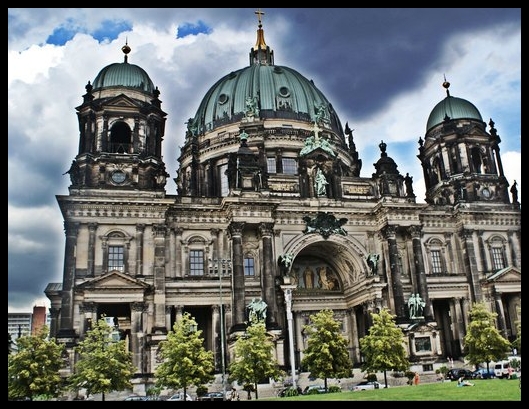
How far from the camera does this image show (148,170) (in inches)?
1834

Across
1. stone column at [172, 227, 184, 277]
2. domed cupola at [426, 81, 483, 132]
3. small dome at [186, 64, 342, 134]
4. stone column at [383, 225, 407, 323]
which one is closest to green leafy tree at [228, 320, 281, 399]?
stone column at [172, 227, 184, 277]

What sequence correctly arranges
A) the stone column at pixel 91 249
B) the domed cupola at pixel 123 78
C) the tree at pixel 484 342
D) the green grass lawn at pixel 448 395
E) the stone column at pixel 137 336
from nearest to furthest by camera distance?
the green grass lawn at pixel 448 395
the stone column at pixel 137 336
the stone column at pixel 91 249
the tree at pixel 484 342
the domed cupola at pixel 123 78

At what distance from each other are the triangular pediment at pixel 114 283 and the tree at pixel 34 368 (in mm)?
6879

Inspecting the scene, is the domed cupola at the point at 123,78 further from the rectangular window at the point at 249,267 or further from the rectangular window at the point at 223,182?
the rectangular window at the point at 249,267

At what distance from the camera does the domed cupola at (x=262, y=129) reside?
58281 mm

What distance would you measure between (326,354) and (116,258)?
1786cm

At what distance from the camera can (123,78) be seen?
49531mm

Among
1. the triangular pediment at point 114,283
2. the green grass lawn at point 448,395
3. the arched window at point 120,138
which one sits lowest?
the green grass lawn at point 448,395

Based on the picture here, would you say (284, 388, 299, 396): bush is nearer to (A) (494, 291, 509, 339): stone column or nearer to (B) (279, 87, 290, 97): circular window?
(A) (494, 291, 509, 339): stone column

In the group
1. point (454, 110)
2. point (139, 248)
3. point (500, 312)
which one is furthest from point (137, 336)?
point (454, 110)

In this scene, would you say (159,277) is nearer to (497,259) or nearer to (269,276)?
(269,276)

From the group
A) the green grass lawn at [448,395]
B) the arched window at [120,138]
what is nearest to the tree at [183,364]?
the green grass lawn at [448,395]

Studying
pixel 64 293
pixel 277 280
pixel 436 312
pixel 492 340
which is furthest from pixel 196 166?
pixel 492 340
